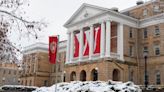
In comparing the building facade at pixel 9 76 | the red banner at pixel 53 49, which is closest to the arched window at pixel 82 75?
the red banner at pixel 53 49

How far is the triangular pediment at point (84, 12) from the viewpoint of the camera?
4903cm

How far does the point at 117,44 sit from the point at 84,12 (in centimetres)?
883

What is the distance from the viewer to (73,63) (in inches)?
2047

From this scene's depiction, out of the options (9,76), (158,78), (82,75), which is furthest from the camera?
(9,76)

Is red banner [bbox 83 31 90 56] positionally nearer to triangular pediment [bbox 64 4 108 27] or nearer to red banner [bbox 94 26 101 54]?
red banner [bbox 94 26 101 54]

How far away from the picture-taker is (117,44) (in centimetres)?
4750

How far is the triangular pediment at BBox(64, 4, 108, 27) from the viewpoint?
1930 inches

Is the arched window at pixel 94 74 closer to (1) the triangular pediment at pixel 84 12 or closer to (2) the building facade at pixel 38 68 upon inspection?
(1) the triangular pediment at pixel 84 12

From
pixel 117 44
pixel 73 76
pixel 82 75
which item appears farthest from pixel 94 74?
pixel 73 76

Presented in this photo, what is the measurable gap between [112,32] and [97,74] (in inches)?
300

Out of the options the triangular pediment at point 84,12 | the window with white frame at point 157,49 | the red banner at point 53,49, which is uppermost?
the triangular pediment at point 84,12

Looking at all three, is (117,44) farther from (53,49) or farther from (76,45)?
(53,49)

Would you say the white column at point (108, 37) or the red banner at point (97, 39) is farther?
the red banner at point (97, 39)

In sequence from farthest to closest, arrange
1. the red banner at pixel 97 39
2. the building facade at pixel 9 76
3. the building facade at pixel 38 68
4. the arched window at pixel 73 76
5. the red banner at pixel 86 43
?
the building facade at pixel 9 76 → the building facade at pixel 38 68 → the arched window at pixel 73 76 → the red banner at pixel 86 43 → the red banner at pixel 97 39
